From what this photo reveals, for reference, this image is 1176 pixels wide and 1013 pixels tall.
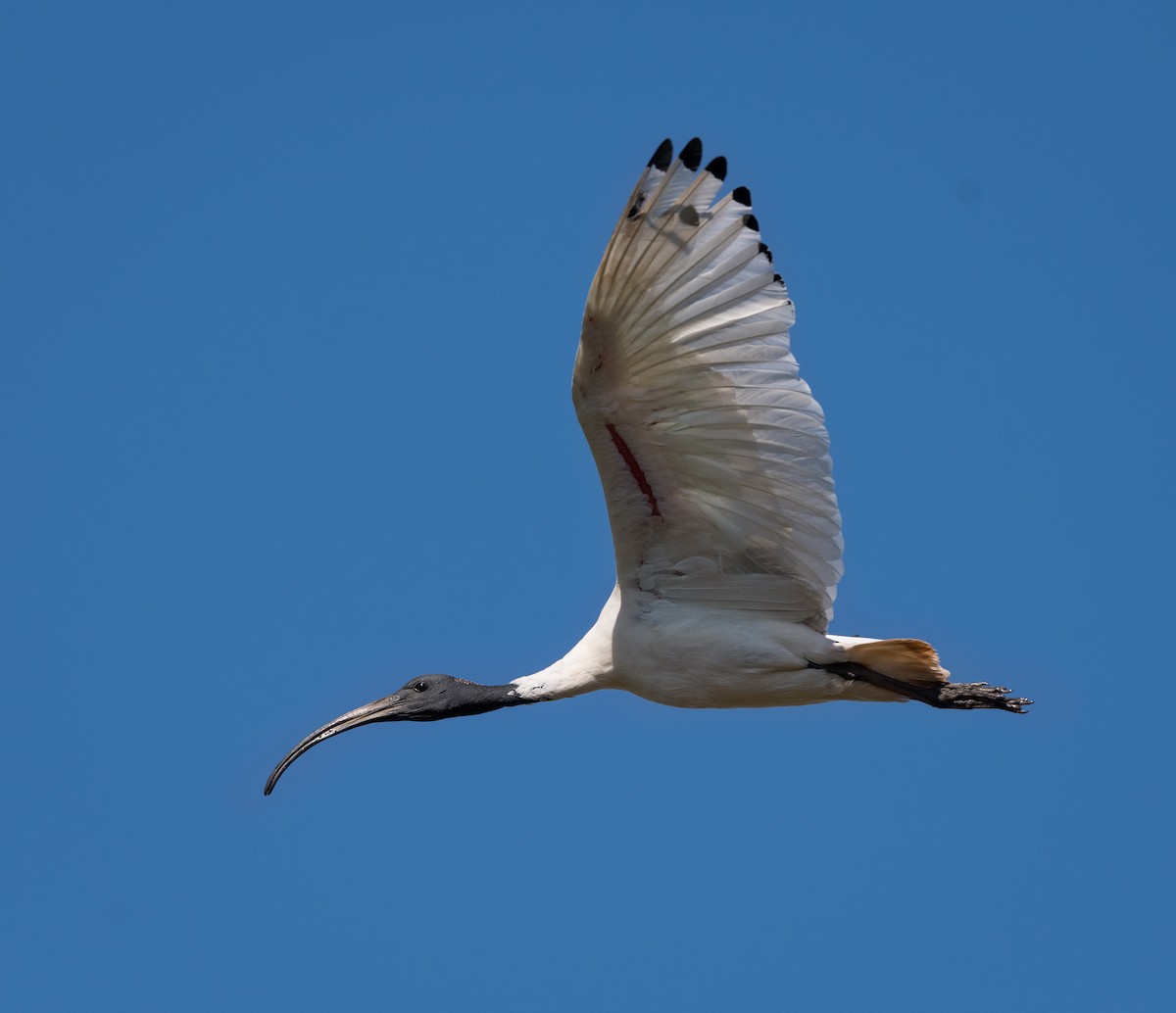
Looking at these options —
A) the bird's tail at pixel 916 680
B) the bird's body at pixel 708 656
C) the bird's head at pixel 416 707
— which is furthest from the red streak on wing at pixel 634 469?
the bird's head at pixel 416 707

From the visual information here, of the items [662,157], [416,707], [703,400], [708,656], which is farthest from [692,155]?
[416,707]

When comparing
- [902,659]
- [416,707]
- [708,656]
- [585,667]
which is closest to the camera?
[902,659]

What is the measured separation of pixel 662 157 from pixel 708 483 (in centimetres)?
175

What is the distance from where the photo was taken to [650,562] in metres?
9.85

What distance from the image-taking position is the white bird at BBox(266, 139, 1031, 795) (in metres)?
8.55

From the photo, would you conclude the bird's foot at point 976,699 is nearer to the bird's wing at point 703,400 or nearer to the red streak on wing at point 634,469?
the bird's wing at point 703,400

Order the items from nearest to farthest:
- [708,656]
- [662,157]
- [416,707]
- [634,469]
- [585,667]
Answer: [662,157]
[634,469]
[708,656]
[585,667]
[416,707]

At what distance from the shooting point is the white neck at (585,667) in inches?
403

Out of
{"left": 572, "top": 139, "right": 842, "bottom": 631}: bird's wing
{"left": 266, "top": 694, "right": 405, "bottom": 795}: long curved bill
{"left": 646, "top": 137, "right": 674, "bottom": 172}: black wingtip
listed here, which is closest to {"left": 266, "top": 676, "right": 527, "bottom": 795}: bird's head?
{"left": 266, "top": 694, "right": 405, "bottom": 795}: long curved bill

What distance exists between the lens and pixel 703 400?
8.85 metres

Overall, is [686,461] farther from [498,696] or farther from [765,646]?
[498,696]

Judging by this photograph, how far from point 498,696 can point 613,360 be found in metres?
3.04

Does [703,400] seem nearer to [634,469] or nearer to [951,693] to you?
[634,469]

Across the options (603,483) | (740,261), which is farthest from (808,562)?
(740,261)
